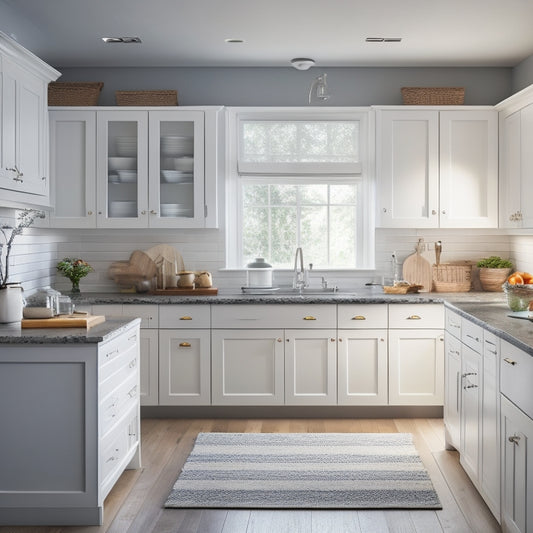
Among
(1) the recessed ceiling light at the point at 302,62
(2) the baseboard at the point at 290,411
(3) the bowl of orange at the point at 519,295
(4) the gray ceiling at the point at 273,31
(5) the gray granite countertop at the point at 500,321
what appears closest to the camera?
(5) the gray granite countertop at the point at 500,321

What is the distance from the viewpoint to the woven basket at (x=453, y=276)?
5.37 meters

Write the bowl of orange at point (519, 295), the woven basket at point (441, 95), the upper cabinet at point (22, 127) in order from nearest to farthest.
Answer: the bowl of orange at point (519, 295) < the upper cabinet at point (22, 127) < the woven basket at point (441, 95)

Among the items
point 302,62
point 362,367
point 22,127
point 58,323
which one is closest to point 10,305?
point 58,323

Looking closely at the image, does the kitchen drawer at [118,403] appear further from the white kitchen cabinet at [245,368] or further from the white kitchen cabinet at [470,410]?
the white kitchen cabinet at [470,410]

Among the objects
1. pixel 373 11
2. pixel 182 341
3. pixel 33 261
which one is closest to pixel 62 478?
pixel 182 341

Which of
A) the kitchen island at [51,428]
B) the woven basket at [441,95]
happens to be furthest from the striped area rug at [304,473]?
the woven basket at [441,95]

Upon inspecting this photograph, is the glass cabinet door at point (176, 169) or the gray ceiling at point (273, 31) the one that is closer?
the gray ceiling at point (273, 31)

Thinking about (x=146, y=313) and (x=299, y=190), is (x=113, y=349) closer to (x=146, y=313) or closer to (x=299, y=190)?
(x=146, y=313)

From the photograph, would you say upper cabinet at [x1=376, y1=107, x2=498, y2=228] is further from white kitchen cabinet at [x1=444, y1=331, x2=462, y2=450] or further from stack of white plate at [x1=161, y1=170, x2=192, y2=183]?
stack of white plate at [x1=161, y1=170, x2=192, y2=183]

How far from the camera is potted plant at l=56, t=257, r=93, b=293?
5.24 m

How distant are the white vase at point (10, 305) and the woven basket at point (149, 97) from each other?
224cm

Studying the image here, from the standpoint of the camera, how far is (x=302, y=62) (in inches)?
203

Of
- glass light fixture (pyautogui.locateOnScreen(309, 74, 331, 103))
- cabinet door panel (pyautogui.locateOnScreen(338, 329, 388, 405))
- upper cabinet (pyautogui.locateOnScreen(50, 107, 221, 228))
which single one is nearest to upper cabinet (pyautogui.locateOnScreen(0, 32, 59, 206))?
upper cabinet (pyautogui.locateOnScreen(50, 107, 221, 228))

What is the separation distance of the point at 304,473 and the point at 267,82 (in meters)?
3.16
